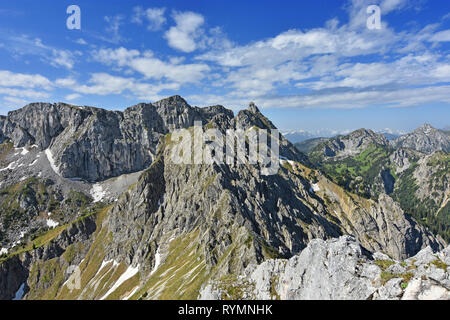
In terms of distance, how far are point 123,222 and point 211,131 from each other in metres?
88.8

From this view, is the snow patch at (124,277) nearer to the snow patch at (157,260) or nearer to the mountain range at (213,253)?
the mountain range at (213,253)

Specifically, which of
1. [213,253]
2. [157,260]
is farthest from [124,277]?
[213,253]

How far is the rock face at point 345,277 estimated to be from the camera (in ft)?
85.8

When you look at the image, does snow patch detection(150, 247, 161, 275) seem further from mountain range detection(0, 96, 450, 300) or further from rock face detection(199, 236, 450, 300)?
rock face detection(199, 236, 450, 300)

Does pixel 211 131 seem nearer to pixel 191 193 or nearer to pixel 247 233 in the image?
pixel 191 193

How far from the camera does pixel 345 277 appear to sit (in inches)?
1323

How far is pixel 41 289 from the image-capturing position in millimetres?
165625

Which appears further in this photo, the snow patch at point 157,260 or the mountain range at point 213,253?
the snow patch at point 157,260

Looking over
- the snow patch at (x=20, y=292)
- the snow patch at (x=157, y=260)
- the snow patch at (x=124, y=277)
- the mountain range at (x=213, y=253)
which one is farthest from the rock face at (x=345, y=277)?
the snow patch at (x=20, y=292)

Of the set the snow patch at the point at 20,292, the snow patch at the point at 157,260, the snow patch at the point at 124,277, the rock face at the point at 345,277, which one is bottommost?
the snow patch at the point at 20,292

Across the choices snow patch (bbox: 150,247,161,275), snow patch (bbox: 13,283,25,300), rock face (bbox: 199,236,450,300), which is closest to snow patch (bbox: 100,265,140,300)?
snow patch (bbox: 150,247,161,275)

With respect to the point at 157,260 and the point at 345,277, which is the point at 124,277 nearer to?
the point at 157,260

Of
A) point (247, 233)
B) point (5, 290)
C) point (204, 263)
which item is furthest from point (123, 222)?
point (247, 233)
